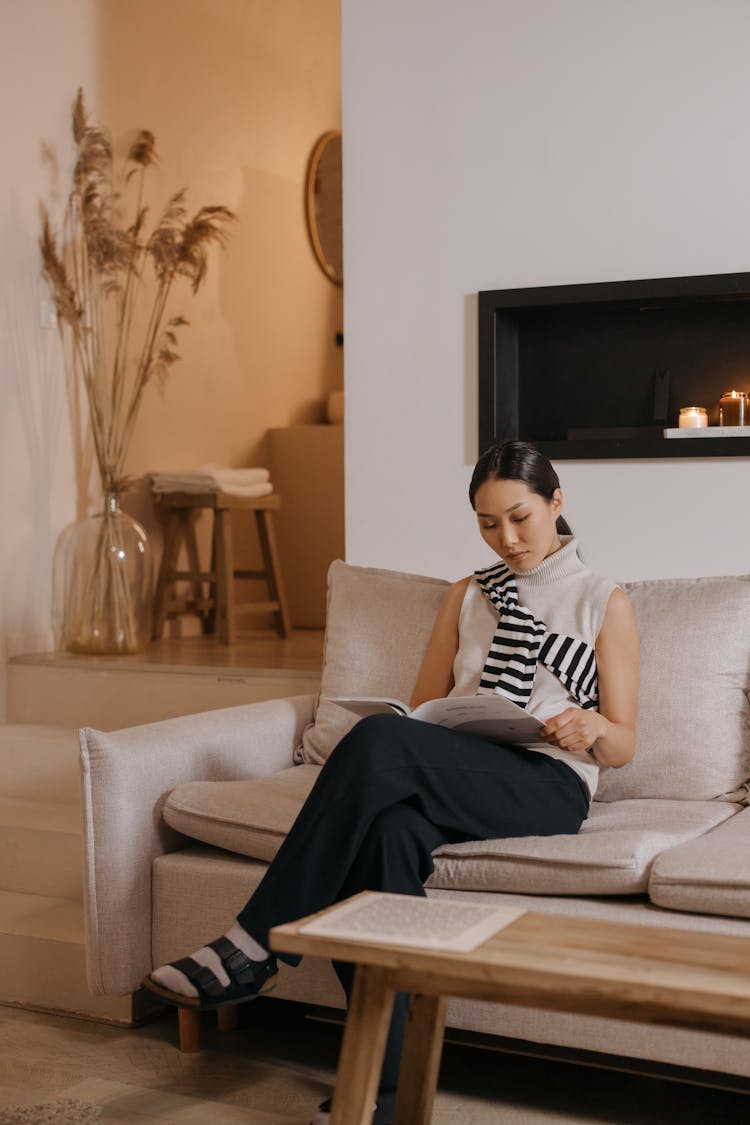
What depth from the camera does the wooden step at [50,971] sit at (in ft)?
8.64

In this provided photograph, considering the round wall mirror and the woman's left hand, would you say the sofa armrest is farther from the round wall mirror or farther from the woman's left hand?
the round wall mirror

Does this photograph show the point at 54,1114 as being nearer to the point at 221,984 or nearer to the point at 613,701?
the point at 221,984

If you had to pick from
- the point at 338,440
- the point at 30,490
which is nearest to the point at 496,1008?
the point at 30,490

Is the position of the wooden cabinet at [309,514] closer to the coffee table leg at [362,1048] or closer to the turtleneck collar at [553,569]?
the turtleneck collar at [553,569]

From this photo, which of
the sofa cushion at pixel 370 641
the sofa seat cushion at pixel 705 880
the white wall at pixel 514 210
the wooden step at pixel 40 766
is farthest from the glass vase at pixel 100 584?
the sofa seat cushion at pixel 705 880

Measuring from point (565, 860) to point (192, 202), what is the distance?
378cm

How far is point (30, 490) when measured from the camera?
4.39 m

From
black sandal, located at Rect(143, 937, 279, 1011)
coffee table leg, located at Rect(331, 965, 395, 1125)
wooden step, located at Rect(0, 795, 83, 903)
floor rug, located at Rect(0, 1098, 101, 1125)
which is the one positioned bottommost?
floor rug, located at Rect(0, 1098, 101, 1125)

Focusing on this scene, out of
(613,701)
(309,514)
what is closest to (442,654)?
(613,701)

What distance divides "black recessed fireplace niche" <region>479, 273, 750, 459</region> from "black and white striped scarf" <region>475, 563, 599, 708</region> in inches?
35.4

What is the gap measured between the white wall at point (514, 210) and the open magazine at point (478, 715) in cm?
104

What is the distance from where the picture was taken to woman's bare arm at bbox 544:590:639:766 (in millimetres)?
2340

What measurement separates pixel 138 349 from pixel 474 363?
1894 mm

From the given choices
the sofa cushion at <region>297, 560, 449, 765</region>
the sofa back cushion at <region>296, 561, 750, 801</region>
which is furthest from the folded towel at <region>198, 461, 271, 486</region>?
the sofa back cushion at <region>296, 561, 750, 801</region>
